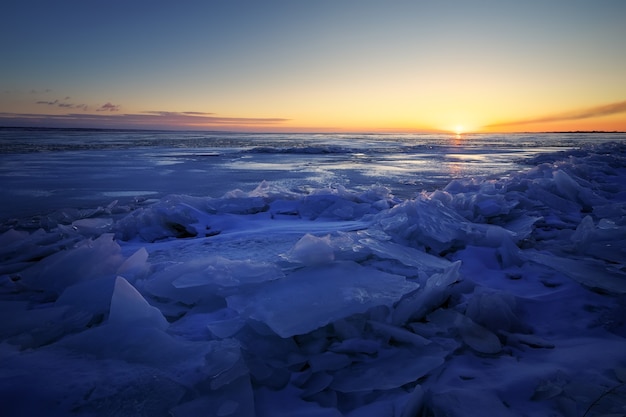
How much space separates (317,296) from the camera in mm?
1729

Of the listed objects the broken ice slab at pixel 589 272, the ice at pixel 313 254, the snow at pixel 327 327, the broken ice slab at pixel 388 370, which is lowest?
the broken ice slab at pixel 388 370

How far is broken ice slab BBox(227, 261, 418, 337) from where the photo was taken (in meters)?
1.57

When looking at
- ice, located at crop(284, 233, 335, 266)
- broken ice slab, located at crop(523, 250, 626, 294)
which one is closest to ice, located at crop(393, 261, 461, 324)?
ice, located at crop(284, 233, 335, 266)

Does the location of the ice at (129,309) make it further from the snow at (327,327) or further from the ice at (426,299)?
the ice at (426,299)

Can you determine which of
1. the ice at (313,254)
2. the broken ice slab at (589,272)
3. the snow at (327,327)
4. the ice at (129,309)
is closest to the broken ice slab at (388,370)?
the snow at (327,327)

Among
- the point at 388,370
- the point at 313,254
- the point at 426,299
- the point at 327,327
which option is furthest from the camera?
the point at 313,254

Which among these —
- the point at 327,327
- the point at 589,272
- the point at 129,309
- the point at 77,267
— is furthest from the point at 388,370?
the point at 77,267

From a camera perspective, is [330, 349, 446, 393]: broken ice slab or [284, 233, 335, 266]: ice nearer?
[330, 349, 446, 393]: broken ice slab

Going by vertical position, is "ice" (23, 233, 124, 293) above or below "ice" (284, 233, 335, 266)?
below

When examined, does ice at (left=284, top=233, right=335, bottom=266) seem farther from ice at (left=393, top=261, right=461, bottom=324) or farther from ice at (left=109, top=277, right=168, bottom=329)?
ice at (left=109, top=277, right=168, bottom=329)

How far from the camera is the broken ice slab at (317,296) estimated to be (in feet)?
5.16

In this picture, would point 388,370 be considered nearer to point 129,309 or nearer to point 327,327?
point 327,327

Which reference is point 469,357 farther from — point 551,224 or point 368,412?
point 551,224

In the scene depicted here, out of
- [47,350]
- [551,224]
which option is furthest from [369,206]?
[47,350]
